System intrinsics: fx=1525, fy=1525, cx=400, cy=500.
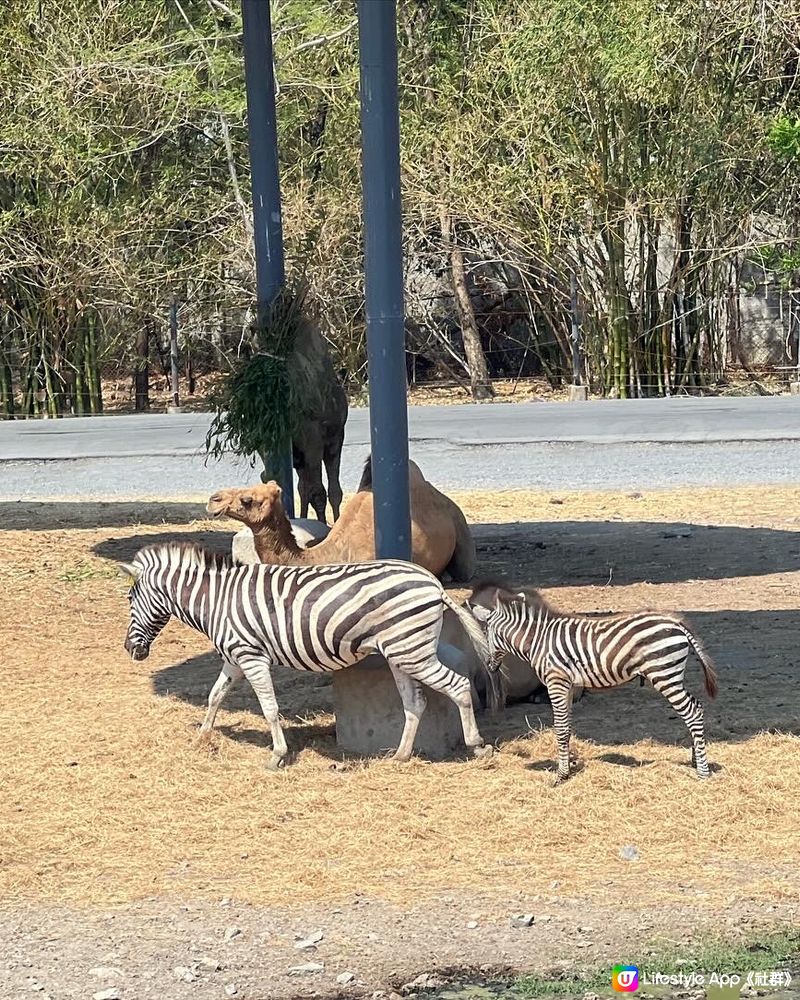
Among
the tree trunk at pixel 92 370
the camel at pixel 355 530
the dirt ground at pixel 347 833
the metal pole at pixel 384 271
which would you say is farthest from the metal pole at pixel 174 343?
the metal pole at pixel 384 271

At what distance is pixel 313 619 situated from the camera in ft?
23.0

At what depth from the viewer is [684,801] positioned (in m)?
6.48

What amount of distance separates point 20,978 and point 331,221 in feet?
61.5

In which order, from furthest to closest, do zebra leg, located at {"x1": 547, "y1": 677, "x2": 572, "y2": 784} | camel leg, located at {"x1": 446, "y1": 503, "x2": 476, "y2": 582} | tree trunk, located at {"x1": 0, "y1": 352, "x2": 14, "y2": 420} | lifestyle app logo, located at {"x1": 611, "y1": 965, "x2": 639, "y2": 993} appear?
tree trunk, located at {"x1": 0, "y1": 352, "x2": 14, "y2": 420}, camel leg, located at {"x1": 446, "y1": 503, "x2": 476, "y2": 582}, zebra leg, located at {"x1": 547, "y1": 677, "x2": 572, "y2": 784}, lifestyle app logo, located at {"x1": 611, "y1": 965, "x2": 639, "y2": 993}

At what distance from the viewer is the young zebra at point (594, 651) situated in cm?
666

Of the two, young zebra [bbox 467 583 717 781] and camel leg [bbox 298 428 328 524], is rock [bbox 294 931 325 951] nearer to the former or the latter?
young zebra [bbox 467 583 717 781]

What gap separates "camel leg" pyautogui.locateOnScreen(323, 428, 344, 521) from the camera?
1136cm

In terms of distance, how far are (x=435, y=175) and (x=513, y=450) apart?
22.0ft

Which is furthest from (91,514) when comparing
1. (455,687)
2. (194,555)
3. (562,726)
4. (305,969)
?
(305,969)

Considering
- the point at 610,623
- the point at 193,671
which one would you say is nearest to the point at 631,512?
the point at 193,671

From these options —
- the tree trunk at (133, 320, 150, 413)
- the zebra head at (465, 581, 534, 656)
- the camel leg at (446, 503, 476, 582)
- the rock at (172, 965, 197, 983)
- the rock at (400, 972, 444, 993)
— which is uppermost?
the tree trunk at (133, 320, 150, 413)

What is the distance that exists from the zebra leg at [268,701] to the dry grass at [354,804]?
0.37 feet

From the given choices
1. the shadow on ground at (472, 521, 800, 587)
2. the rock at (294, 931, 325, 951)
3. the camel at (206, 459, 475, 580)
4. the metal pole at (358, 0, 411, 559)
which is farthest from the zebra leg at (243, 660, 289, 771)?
the shadow on ground at (472, 521, 800, 587)

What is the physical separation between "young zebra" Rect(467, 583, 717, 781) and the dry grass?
0.30 metres
